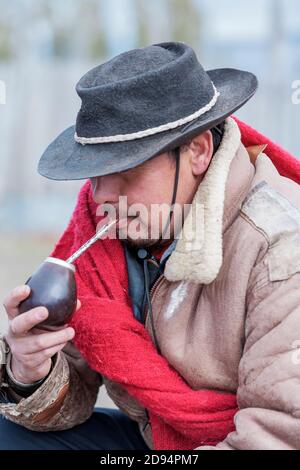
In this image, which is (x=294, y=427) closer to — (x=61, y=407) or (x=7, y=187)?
(x=61, y=407)

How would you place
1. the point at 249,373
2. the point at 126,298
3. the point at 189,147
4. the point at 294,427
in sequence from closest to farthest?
the point at 294,427, the point at 249,373, the point at 189,147, the point at 126,298

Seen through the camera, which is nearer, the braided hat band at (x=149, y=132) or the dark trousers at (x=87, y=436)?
the braided hat band at (x=149, y=132)

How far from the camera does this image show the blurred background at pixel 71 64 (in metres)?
8.36

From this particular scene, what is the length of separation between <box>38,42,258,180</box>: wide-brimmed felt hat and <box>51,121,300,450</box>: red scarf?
14.6 inches

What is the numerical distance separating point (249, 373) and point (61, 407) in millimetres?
759

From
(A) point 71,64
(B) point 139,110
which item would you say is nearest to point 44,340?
(B) point 139,110

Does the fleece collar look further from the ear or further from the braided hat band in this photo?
the braided hat band

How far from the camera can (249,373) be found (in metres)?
2.03

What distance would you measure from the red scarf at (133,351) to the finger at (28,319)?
1.03 feet

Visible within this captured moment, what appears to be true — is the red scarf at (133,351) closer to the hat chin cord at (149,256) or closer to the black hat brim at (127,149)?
the hat chin cord at (149,256)

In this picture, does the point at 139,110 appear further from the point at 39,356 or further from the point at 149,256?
the point at 39,356

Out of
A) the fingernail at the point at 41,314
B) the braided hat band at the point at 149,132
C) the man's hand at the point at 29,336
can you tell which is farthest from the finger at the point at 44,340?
the braided hat band at the point at 149,132

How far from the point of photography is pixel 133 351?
2262 millimetres
